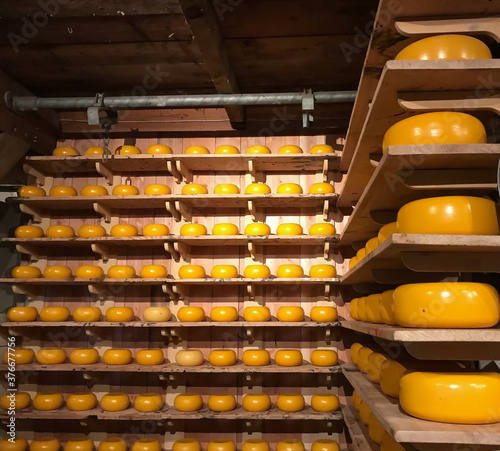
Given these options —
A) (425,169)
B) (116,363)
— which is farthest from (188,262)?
(425,169)

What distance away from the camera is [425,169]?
1.59 meters

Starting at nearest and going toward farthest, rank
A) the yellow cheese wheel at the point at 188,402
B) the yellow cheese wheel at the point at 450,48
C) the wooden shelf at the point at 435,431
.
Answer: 1. the wooden shelf at the point at 435,431
2. the yellow cheese wheel at the point at 450,48
3. the yellow cheese wheel at the point at 188,402

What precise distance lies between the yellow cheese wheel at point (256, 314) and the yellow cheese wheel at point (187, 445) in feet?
2.93

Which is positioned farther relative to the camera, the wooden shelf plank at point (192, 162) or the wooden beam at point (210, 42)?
the wooden shelf plank at point (192, 162)

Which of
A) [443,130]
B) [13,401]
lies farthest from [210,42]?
[13,401]

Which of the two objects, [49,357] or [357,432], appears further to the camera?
[49,357]

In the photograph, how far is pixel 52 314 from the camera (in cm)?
334

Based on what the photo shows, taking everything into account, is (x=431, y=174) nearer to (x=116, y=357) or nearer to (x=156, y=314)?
(x=156, y=314)

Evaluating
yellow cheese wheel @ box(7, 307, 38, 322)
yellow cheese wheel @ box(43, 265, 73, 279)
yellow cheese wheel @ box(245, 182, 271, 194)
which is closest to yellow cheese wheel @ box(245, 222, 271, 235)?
yellow cheese wheel @ box(245, 182, 271, 194)

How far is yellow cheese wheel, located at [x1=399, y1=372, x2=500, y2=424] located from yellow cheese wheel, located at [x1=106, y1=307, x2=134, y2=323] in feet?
7.75

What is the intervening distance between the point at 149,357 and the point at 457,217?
2457 mm

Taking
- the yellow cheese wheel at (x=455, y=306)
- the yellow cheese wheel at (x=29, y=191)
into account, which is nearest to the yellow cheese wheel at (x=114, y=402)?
the yellow cheese wheel at (x=29, y=191)

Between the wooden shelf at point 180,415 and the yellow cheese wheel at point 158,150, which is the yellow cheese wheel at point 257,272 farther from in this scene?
the yellow cheese wheel at point 158,150

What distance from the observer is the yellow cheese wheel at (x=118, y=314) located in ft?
10.8
